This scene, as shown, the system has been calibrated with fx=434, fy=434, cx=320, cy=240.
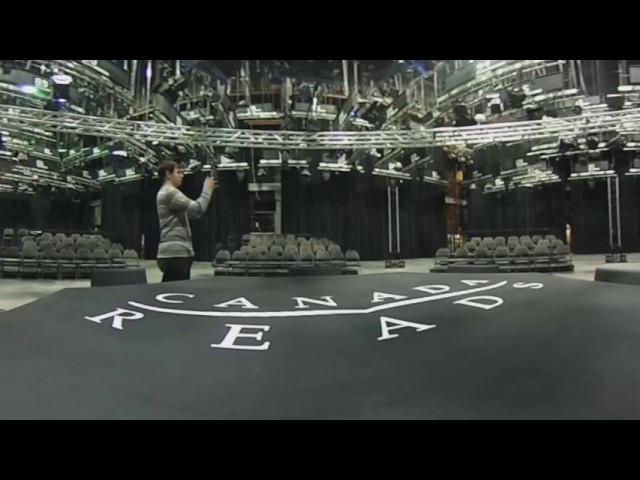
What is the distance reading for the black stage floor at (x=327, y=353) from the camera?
6.26 ft

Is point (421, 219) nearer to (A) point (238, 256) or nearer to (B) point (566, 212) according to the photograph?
(B) point (566, 212)

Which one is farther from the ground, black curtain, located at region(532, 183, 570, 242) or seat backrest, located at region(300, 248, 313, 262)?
black curtain, located at region(532, 183, 570, 242)

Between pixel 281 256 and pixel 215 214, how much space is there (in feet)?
2.28

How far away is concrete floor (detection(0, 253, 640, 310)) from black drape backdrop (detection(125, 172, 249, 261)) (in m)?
0.18

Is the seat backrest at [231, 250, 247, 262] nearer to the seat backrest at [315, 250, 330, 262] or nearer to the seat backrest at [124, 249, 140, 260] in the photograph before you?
the seat backrest at [315, 250, 330, 262]

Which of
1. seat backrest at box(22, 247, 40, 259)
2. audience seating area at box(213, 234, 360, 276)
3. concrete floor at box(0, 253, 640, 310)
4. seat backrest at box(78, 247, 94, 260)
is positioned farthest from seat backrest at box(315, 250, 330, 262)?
seat backrest at box(22, 247, 40, 259)

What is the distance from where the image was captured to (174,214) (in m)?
3.79

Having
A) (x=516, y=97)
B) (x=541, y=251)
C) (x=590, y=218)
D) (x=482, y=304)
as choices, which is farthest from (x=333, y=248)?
(x=516, y=97)

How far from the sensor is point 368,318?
9.69 ft

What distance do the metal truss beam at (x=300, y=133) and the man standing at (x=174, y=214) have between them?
1.15ft

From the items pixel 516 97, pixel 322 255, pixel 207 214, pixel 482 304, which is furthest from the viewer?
pixel 516 97

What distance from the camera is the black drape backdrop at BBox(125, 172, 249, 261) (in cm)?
376

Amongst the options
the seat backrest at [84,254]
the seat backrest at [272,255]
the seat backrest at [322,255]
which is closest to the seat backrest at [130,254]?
the seat backrest at [84,254]
